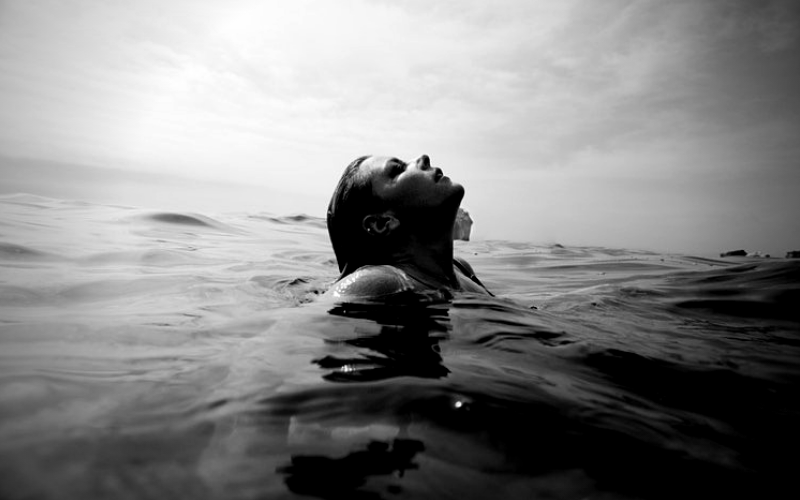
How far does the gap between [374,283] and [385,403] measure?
67.6 inches

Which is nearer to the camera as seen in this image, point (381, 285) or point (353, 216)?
point (381, 285)

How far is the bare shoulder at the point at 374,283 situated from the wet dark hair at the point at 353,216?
463 millimetres

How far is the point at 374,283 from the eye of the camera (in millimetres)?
3117

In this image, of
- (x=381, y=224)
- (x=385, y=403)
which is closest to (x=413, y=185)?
(x=381, y=224)

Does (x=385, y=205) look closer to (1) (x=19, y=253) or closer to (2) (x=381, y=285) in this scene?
(2) (x=381, y=285)

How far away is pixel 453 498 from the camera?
1.01m

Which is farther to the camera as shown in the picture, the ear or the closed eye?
the closed eye

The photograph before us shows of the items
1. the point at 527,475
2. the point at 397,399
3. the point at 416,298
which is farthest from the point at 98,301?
the point at 527,475

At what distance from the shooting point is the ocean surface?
1074mm

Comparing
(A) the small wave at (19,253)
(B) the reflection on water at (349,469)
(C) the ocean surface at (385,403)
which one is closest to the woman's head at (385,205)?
(C) the ocean surface at (385,403)

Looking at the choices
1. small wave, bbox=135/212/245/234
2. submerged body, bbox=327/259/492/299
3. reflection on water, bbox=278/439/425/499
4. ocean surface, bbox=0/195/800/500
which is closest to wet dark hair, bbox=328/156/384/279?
submerged body, bbox=327/259/492/299

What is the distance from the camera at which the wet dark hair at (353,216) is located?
3.72 metres

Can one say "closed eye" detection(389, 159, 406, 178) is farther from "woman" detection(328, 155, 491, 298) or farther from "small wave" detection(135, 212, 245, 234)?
"small wave" detection(135, 212, 245, 234)

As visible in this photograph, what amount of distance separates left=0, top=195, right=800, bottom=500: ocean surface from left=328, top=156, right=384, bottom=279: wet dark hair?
0.83 metres
